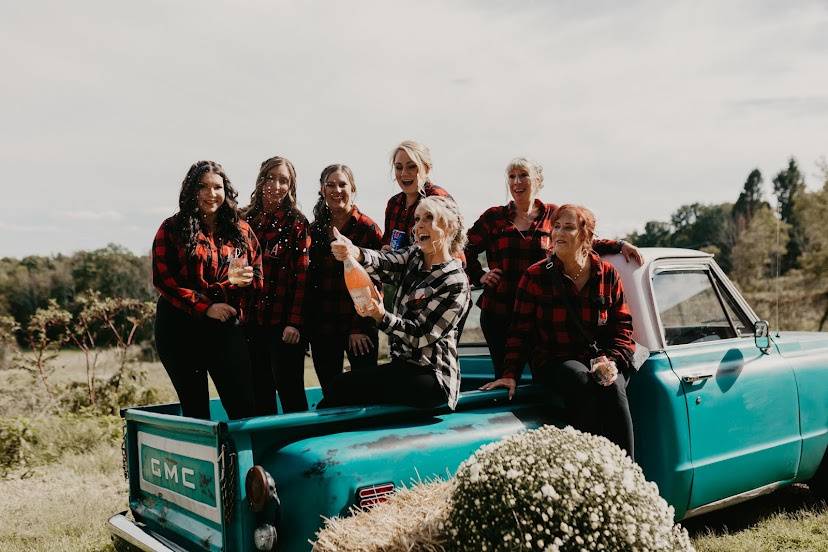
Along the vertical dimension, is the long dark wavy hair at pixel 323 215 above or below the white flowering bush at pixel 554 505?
above

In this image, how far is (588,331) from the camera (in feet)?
13.0

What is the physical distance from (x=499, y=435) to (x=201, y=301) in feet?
5.23

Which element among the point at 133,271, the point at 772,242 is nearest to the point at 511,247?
the point at 133,271

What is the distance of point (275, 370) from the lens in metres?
4.41

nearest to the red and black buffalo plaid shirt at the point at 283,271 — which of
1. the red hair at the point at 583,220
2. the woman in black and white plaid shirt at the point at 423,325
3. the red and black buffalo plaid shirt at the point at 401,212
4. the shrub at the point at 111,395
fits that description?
the red and black buffalo plaid shirt at the point at 401,212

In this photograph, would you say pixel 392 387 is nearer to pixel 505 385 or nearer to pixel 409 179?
pixel 505 385

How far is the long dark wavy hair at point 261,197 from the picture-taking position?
4.47 metres

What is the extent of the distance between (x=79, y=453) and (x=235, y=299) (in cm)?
412

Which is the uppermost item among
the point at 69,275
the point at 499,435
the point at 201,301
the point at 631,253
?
the point at 69,275

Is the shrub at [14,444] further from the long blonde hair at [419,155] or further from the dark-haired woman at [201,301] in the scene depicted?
the long blonde hair at [419,155]

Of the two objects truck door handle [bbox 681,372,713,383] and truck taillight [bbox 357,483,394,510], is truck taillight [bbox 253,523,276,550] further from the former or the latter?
truck door handle [bbox 681,372,713,383]

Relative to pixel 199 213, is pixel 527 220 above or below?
below

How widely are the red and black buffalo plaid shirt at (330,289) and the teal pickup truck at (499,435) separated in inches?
22.5

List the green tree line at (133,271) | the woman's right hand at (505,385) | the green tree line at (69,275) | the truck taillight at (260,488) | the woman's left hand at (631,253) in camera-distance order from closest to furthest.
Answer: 1. the truck taillight at (260,488)
2. the woman's right hand at (505,385)
3. the woman's left hand at (631,253)
4. the green tree line at (133,271)
5. the green tree line at (69,275)
